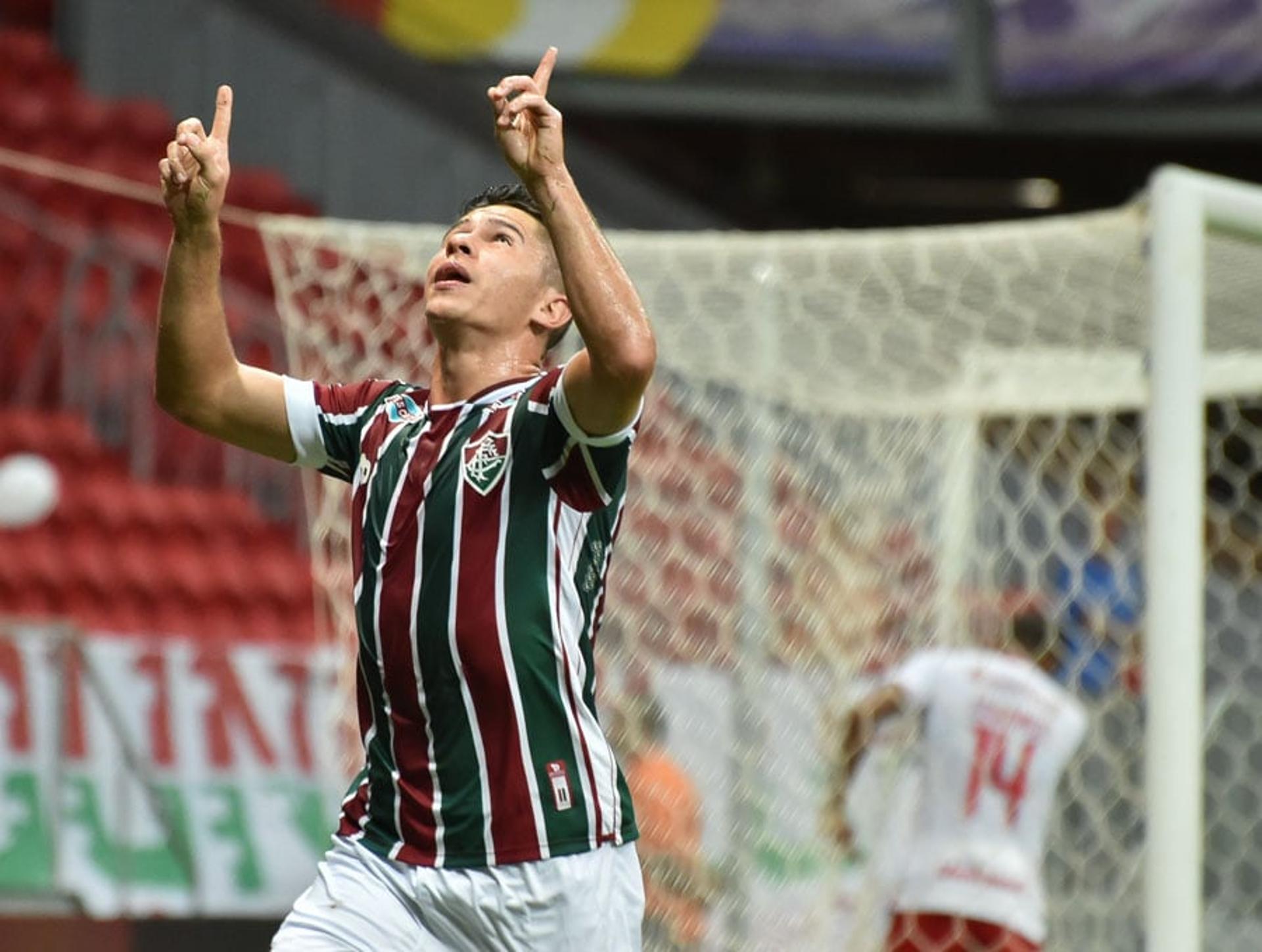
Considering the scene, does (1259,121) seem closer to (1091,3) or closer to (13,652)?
(1091,3)

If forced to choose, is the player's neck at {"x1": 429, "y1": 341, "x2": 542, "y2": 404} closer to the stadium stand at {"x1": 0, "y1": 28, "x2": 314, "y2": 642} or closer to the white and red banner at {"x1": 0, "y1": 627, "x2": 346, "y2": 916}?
the white and red banner at {"x1": 0, "y1": 627, "x2": 346, "y2": 916}

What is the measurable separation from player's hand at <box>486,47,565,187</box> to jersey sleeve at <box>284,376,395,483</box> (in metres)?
0.58

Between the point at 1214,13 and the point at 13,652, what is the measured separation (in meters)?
8.75

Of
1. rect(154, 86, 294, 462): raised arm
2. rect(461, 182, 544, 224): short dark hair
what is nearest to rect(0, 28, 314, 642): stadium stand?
rect(154, 86, 294, 462): raised arm

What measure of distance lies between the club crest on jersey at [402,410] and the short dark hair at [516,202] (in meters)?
0.23

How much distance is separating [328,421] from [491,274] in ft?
1.20

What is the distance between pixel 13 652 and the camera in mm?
6941

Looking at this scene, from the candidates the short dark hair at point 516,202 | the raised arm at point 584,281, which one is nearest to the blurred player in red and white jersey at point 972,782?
the short dark hair at point 516,202

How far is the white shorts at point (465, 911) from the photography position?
3166 mm

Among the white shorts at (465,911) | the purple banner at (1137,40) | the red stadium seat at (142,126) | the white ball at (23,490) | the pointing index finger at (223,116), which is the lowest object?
the white shorts at (465,911)

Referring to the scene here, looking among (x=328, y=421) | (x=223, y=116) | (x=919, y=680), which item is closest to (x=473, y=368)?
(x=328, y=421)

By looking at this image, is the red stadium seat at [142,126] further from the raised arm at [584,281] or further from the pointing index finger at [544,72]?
the raised arm at [584,281]

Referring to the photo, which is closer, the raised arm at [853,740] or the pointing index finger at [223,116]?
the pointing index finger at [223,116]

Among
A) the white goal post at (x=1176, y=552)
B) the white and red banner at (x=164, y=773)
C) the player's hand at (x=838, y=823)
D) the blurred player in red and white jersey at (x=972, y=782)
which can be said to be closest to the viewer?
the white goal post at (x=1176, y=552)
